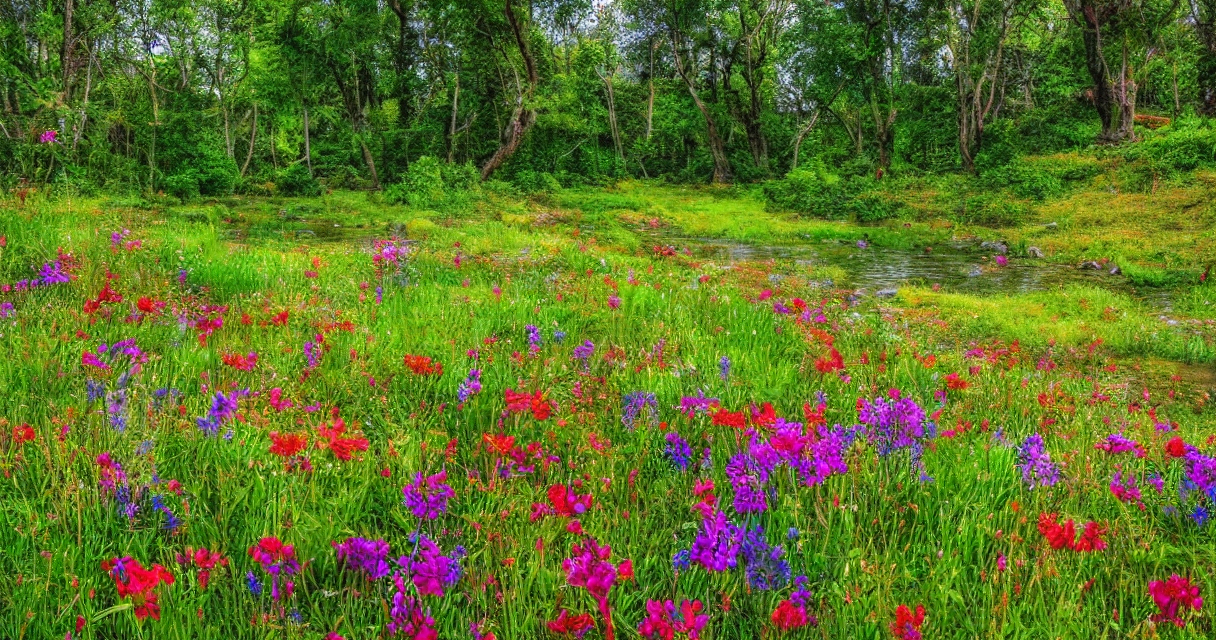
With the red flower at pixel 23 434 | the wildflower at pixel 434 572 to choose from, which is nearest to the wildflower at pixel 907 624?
the wildflower at pixel 434 572

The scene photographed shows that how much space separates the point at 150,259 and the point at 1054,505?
742 cm

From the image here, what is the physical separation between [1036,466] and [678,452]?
1414 millimetres

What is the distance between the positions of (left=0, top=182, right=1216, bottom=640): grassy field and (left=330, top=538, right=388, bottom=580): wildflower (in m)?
0.01

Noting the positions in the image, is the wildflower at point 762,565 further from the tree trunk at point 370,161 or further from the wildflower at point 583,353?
the tree trunk at point 370,161

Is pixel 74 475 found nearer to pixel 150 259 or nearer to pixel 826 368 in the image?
pixel 826 368

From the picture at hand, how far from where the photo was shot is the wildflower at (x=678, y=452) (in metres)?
2.78

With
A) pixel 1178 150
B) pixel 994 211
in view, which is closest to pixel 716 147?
pixel 994 211

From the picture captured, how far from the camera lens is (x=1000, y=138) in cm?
3183

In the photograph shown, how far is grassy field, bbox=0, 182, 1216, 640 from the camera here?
1.98 m

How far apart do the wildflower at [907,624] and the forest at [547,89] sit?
998 inches

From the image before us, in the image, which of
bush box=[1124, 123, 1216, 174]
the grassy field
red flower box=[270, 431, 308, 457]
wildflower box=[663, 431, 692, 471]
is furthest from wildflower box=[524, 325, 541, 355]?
bush box=[1124, 123, 1216, 174]

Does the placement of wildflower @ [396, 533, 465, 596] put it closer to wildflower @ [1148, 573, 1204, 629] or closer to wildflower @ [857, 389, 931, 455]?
wildflower @ [857, 389, 931, 455]

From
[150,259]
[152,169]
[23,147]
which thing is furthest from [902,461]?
[152,169]

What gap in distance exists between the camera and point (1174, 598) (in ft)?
6.39
